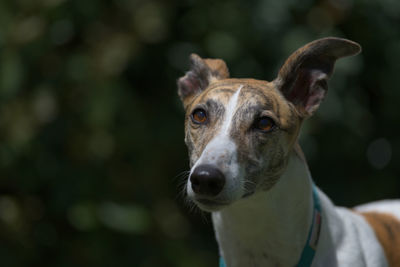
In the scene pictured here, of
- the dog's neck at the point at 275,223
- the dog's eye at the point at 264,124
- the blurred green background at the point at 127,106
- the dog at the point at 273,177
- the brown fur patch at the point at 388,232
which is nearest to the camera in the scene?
the dog at the point at 273,177

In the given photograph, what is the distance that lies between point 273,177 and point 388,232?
97 centimetres

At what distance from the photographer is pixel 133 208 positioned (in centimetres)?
509

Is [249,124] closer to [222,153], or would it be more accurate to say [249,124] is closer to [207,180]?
[222,153]

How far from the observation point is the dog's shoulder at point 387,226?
120 inches

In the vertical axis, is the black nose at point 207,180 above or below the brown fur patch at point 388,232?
above

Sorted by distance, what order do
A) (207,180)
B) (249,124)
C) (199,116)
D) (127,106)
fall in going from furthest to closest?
(127,106), (199,116), (249,124), (207,180)

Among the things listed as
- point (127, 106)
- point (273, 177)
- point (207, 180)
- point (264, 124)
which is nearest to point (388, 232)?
point (273, 177)

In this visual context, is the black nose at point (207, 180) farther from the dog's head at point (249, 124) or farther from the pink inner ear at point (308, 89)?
the pink inner ear at point (308, 89)

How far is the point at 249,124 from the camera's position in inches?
102

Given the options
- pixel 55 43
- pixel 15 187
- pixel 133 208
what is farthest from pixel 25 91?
pixel 133 208

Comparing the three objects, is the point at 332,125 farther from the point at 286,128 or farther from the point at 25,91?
the point at 25,91

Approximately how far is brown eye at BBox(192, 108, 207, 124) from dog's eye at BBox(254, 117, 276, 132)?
0.26 m

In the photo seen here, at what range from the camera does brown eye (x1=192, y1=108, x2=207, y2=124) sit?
2.70 meters

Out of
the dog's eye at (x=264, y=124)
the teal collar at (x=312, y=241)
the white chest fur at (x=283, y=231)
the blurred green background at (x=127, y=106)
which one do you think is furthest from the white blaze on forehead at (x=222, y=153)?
the blurred green background at (x=127, y=106)
